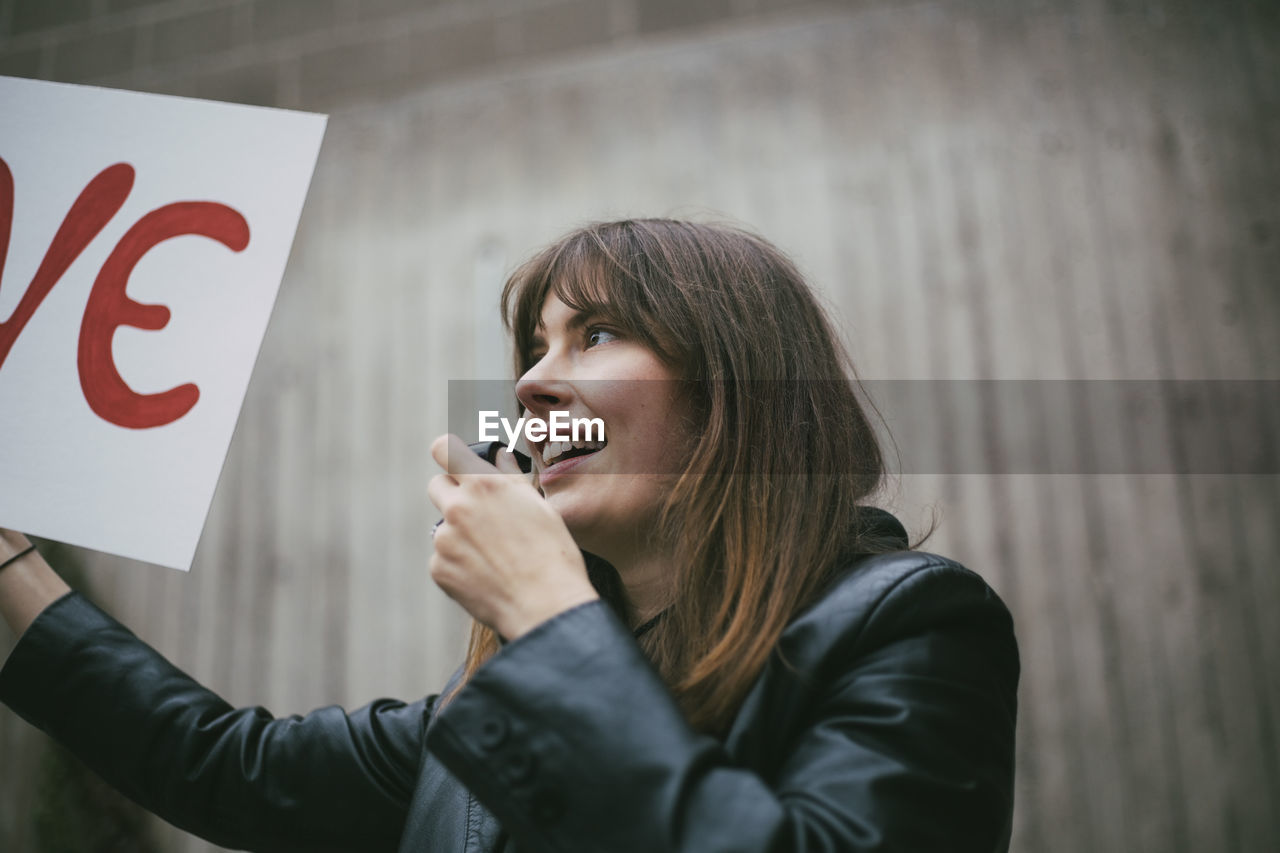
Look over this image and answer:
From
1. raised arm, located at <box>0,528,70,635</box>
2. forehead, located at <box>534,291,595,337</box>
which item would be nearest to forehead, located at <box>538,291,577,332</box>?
forehead, located at <box>534,291,595,337</box>

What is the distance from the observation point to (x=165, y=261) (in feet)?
2.86

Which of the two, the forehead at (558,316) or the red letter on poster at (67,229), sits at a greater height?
the red letter on poster at (67,229)

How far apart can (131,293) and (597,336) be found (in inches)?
19.4

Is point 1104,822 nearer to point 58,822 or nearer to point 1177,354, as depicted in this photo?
point 1177,354

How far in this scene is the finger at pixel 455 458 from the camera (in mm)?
663

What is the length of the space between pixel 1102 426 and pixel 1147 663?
425mm

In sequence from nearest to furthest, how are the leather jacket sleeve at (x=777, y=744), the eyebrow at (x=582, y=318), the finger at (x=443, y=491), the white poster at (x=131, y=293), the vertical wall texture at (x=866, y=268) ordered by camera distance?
the leather jacket sleeve at (x=777, y=744), the finger at (x=443, y=491), the white poster at (x=131, y=293), the eyebrow at (x=582, y=318), the vertical wall texture at (x=866, y=268)

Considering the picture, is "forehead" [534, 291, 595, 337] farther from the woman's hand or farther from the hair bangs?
the woman's hand

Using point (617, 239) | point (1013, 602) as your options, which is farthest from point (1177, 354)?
point (617, 239)

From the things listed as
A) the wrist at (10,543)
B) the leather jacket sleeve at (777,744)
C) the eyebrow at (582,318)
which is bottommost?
the leather jacket sleeve at (777,744)

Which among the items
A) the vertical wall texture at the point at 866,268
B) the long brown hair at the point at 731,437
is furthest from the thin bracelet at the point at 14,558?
the vertical wall texture at the point at 866,268

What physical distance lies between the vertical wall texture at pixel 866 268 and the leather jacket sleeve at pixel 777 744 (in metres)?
0.94

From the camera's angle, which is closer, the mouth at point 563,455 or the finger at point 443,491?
the finger at point 443,491
